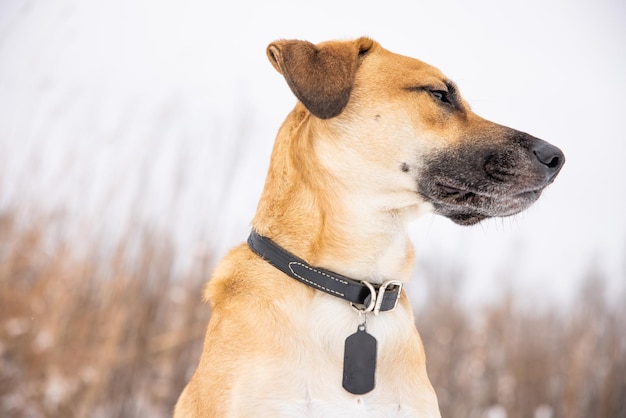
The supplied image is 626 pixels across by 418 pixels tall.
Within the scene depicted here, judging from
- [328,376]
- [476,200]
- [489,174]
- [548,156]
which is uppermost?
[548,156]

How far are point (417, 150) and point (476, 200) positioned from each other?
0.95ft

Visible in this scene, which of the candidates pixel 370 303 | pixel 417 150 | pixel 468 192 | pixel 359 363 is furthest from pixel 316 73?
pixel 359 363

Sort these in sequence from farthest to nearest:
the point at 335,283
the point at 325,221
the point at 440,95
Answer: the point at 440,95 → the point at 325,221 → the point at 335,283

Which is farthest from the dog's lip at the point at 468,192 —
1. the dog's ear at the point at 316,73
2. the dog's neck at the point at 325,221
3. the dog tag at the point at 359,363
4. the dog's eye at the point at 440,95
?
the dog tag at the point at 359,363

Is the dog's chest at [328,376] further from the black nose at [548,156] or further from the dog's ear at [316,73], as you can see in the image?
the black nose at [548,156]

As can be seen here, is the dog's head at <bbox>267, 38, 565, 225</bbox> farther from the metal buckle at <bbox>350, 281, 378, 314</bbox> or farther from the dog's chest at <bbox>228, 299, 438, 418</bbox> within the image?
the dog's chest at <bbox>228, 299, 438, 418</bbox>

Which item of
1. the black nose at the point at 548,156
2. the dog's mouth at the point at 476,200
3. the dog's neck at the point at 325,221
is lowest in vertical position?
the dog's neck at the point at 325,221

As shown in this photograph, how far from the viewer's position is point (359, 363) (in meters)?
1.99

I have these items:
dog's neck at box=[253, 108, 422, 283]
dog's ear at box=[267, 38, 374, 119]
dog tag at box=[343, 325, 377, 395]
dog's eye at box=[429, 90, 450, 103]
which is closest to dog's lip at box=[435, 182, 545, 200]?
dog's neck at box=[253, 108, 422, 283]

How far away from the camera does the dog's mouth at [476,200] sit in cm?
226

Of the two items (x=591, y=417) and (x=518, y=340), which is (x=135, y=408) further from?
(x=591, y=417)

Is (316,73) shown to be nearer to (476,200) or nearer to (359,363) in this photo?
(476,200)

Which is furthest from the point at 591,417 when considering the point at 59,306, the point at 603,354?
the point at 59,306

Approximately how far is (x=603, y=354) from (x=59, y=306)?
550cm
